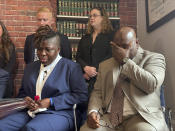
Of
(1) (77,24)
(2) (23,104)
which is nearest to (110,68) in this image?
(2) (23,104)

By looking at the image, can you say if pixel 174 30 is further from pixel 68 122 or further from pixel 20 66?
pixel 20 66

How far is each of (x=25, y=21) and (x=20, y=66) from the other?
73cm

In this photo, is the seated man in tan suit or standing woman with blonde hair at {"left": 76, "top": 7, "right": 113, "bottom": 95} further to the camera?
standing woman with blonde hair at {"left": 76, "top": 7, "right": 113, "bottom": 95}

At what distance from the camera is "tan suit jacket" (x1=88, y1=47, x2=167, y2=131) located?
168 cm

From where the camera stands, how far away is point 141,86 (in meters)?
1.71

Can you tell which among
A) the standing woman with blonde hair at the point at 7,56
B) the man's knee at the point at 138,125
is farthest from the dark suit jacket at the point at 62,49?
the man's knee at the point at 138,125

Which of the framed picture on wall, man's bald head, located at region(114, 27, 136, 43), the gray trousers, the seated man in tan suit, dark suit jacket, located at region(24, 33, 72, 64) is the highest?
the framed picture on wall

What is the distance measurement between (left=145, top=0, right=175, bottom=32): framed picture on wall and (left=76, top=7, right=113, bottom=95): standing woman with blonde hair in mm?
601

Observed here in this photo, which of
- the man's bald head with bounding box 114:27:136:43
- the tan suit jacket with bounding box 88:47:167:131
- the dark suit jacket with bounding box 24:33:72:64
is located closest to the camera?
the tan suit jacket with bounding box 88:47:167:131

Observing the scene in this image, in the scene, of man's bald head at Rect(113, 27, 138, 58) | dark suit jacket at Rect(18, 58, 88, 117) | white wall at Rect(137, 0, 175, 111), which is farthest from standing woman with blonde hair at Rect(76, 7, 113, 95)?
man's bald head at Rect(113, 27, 138, 58)

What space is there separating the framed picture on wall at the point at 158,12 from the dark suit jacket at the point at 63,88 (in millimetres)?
1277

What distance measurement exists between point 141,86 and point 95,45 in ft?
3.89

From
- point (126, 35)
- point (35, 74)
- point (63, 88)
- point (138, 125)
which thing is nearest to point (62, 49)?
point (35, 74)

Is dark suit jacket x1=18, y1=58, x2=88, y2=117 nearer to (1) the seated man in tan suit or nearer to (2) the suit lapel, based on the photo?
(2) the suit lapel
